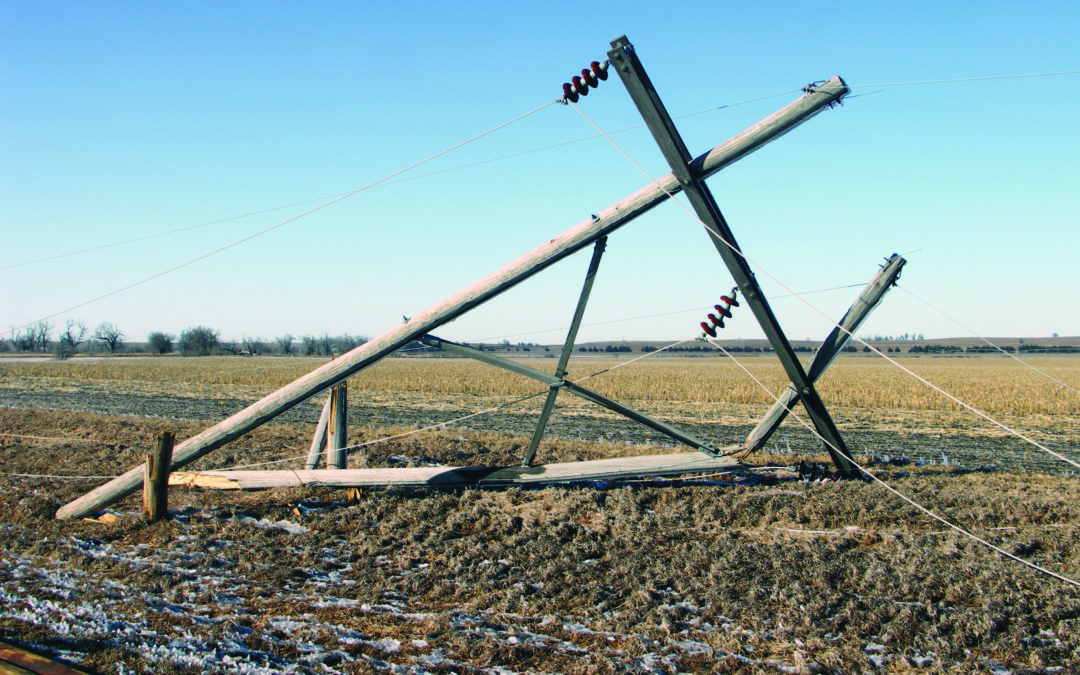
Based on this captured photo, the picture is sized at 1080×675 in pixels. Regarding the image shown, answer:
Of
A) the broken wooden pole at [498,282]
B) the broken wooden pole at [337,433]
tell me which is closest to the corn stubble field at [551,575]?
the broken wooden pole at [337,433]

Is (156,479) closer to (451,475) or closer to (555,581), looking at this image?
(451,475)

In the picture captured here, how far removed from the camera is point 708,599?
A: 5.56 m

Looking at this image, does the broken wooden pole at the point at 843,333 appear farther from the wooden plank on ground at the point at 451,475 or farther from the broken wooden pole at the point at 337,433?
the broken wooden pole at the point at 337,433

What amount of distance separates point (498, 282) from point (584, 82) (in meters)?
2.30

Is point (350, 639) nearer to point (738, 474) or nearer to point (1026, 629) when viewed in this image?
point (1026, 629)

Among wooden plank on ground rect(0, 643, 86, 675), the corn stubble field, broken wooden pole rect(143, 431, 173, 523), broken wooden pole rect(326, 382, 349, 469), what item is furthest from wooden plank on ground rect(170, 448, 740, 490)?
wooden plank on ground rect(0, 643, 86, 675)

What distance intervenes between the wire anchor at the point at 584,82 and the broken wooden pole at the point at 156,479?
5985 mm

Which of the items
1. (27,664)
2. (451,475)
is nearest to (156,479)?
(451,475)

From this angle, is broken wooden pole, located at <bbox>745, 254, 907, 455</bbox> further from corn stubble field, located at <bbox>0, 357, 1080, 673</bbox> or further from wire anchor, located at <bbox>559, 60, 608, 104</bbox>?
wire anchor, located at <bbox>559, 60, 608, 104</bbox>

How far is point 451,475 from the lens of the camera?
8727mm

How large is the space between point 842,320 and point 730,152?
134 inches

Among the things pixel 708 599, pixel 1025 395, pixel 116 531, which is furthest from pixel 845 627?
pixel 1025 395

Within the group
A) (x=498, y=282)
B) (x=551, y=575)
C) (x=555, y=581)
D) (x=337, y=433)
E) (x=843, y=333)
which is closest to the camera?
(x=555, y=581)

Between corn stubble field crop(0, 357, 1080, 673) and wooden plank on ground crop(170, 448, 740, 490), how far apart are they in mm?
199
